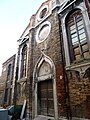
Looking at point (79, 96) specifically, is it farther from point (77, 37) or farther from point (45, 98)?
point (77, 37)

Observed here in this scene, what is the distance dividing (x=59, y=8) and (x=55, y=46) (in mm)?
2907

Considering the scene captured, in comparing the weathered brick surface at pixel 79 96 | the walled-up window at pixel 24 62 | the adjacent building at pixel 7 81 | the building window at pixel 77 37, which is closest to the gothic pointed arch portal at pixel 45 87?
the weathered brick surface at pixel 79 96

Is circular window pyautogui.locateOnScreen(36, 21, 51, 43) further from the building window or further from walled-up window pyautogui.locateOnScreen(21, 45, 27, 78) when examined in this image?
walled-up window pyautogui.locateOnScreen(21, 45, 27, 78)

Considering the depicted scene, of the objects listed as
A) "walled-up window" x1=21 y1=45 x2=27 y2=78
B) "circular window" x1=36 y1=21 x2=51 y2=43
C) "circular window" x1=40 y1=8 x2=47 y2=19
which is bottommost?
"walled-up window" x1=21 y1=45 x2=27 y2=78

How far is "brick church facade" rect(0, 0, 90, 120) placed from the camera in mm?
5242

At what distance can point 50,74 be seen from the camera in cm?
682

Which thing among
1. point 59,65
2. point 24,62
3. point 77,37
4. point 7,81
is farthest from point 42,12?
point 7,81

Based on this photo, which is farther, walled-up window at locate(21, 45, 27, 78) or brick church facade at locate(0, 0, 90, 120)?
walled-up window at locate(21, 45, 27, 78)

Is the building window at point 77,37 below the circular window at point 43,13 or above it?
below

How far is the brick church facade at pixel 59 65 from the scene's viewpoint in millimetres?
5242

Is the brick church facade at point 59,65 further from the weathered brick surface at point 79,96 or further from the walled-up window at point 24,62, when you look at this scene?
the walled-up window at point 24,62

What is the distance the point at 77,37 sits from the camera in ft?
20.2

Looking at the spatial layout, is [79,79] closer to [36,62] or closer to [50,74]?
[50,74]

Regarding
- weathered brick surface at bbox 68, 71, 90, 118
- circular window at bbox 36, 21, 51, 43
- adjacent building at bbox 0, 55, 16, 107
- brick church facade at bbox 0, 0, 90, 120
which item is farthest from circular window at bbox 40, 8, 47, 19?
weathered brick surface at bbox 68, 71, 90, 118
